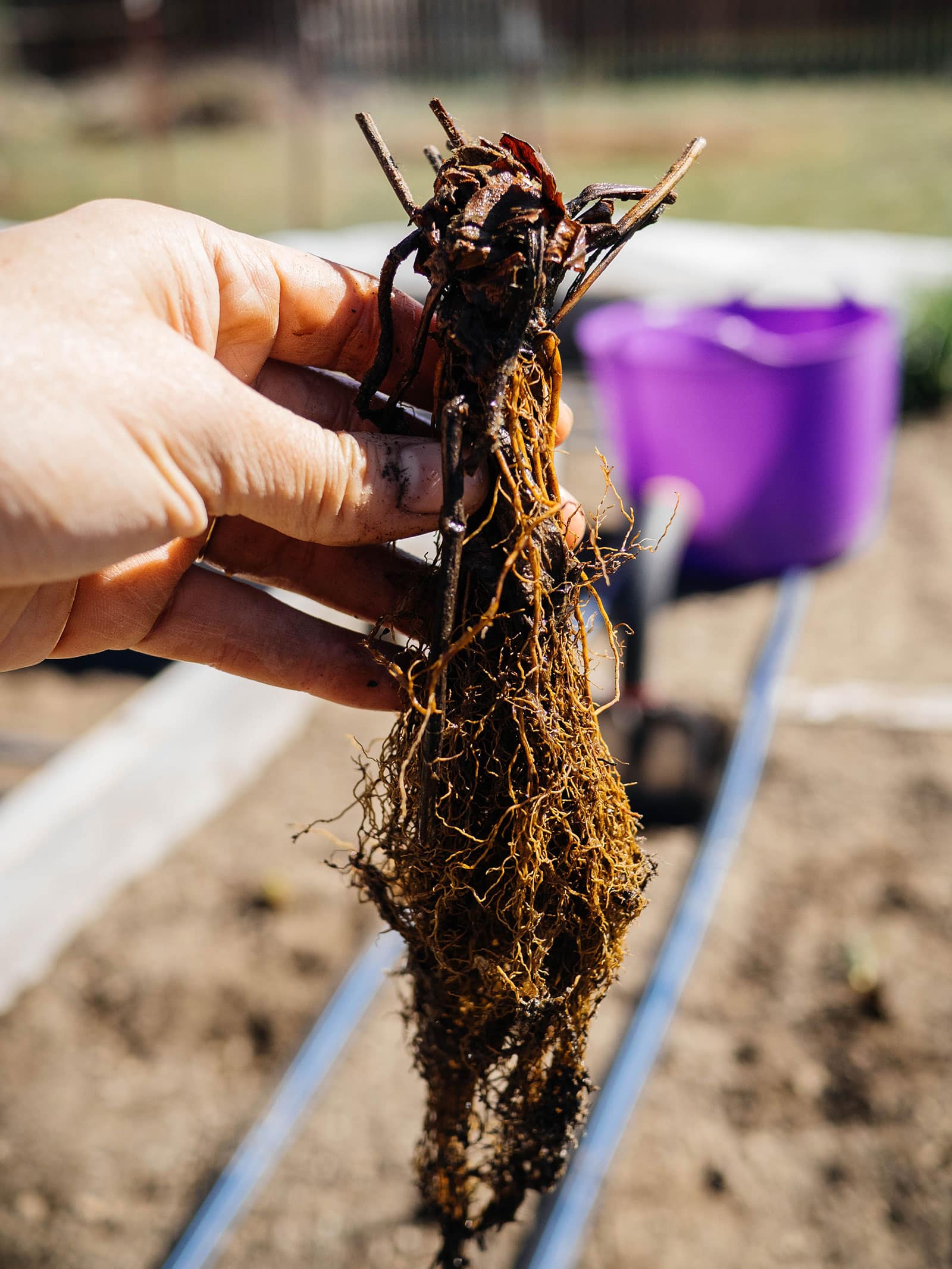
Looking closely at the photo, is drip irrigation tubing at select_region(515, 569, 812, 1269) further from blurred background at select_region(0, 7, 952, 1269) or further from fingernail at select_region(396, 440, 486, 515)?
fingernail at select_region(396, 440, 486, 515)

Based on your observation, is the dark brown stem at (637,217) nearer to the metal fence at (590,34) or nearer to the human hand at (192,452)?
the human hand at (192,452)

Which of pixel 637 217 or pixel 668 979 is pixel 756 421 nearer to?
pixel 668 979

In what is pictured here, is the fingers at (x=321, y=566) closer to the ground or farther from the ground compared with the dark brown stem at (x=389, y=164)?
closer to the ground

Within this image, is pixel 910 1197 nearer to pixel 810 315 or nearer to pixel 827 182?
pixel 810 315

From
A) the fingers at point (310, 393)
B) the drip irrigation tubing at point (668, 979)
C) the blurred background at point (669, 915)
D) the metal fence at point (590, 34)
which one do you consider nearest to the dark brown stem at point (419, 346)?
the fingers at point (310, 393)

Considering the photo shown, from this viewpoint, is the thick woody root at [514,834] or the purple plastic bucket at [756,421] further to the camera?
the purple plastic bucket at [756,421]

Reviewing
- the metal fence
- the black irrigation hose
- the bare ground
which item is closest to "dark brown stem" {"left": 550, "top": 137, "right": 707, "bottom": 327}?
the bare ground

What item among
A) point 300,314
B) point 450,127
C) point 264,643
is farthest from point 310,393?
point 450,127

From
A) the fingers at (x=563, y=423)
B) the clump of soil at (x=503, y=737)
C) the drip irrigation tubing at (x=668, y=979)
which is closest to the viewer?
the clump of soil at (x=503, y=737)
